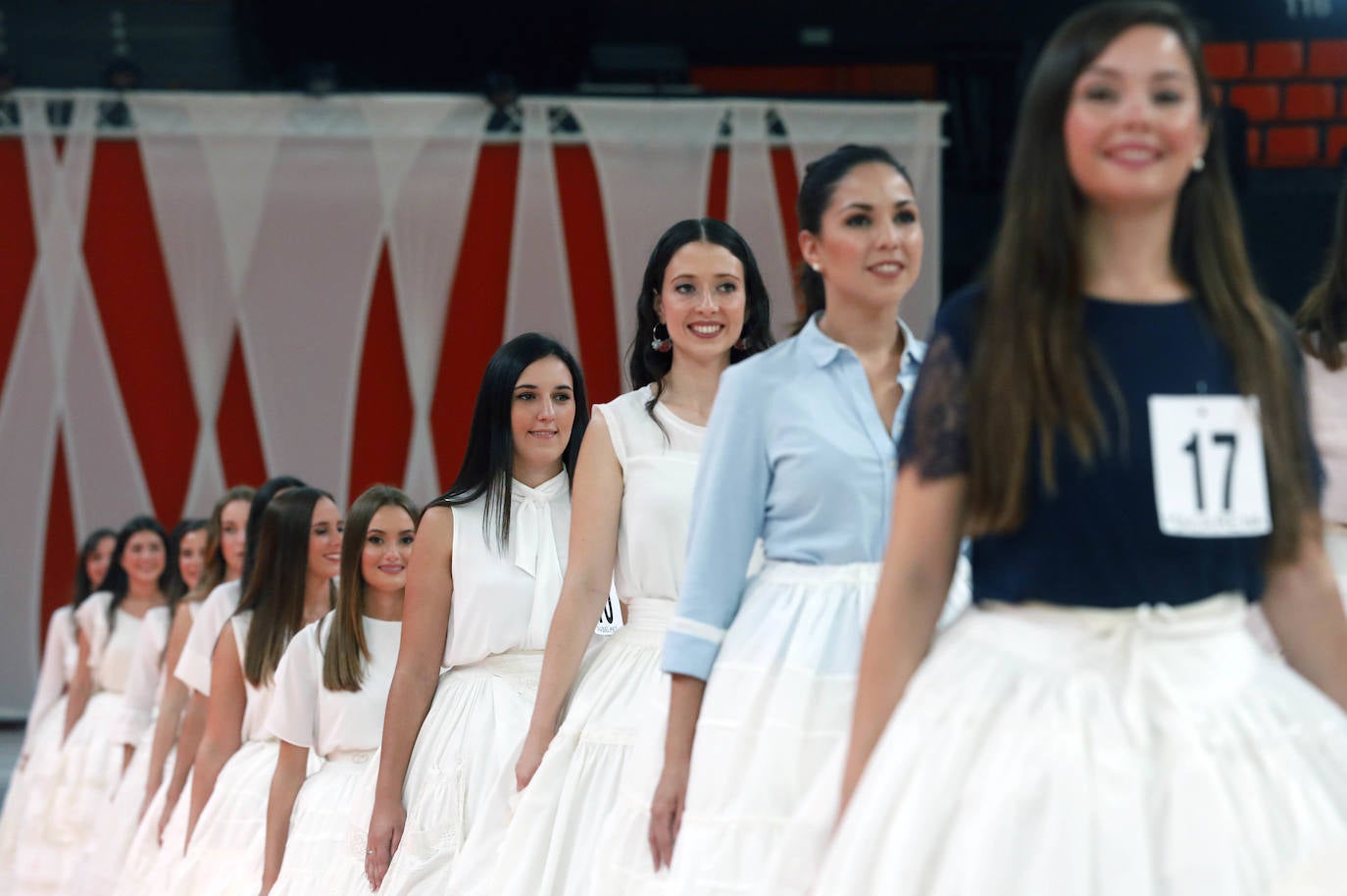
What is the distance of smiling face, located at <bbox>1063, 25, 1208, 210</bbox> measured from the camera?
1646 mm

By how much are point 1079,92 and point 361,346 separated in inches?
340

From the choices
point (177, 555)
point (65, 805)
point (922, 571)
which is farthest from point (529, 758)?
point (177, 555)

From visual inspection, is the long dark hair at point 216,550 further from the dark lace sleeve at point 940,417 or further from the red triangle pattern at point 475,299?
the dark lace sleeve at point 940,417

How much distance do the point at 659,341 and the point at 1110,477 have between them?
1703 mm

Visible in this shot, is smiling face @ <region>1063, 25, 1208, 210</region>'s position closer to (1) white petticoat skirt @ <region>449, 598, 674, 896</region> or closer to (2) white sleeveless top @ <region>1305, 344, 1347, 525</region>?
(2) white sleeveless top @ <region>1305, 344, 1347, 525</region>

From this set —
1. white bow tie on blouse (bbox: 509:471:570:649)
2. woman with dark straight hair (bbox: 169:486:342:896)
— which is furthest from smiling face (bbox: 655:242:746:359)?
woman with dark straight hair (bbox: 169:486:342:896)

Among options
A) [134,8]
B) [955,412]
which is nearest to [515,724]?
[955,412]

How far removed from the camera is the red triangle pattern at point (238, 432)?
10188 mm

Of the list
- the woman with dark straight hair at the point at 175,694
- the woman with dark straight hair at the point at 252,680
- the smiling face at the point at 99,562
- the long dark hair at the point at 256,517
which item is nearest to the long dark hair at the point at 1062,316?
the woman with dark straight hair at the point at 252,680

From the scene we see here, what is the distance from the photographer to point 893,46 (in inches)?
408

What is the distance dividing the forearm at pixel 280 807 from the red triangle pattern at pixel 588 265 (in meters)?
5.75

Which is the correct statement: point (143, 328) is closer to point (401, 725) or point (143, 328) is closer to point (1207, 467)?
point (401, 725)

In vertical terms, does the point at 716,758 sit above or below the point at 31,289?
below

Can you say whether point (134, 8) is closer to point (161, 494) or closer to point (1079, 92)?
point (161, 494)
